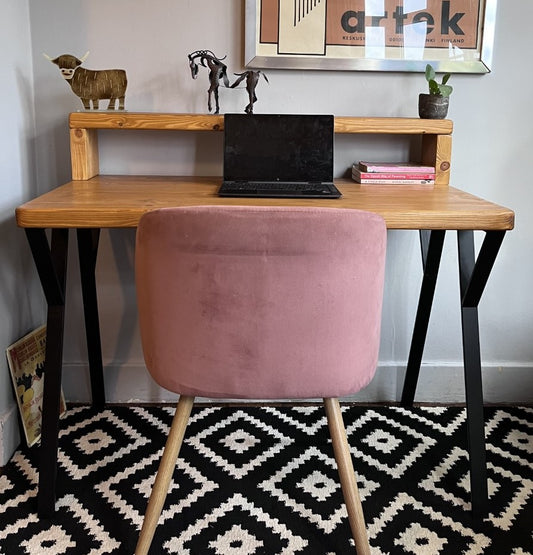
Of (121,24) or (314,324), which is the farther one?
(121,24)

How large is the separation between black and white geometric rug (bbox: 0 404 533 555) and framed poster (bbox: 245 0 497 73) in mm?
1061

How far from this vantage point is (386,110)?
2020 millimetres

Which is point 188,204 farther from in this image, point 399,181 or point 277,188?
point 399,181

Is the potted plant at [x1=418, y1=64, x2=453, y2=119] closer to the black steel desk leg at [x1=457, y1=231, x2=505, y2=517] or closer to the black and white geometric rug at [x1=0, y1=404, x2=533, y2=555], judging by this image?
the black steel desk leg at [x1=457, y1=231, x2=505, y2=517]

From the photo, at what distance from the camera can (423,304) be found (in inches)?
80.7

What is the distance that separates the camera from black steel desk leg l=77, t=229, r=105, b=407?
6.32 ft

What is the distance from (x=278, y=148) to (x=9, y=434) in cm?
107

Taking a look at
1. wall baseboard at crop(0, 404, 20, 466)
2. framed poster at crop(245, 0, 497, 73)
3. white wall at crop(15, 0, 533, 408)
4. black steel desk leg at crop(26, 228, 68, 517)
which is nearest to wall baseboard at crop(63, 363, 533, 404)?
white wall at crop(15, 0, 533, 408)

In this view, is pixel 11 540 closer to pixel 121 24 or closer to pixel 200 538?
pixel 200 538

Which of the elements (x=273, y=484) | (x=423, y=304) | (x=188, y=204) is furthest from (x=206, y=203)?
(x=423, y=304)

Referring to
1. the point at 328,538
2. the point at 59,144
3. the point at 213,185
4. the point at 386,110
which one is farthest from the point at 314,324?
the point at 59,144

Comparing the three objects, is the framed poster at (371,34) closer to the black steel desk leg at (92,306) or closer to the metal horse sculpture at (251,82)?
the metal horse sculpture at (251,82)

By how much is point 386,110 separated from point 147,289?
1108 mm

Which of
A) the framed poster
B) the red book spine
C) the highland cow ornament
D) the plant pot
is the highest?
the framed poster
